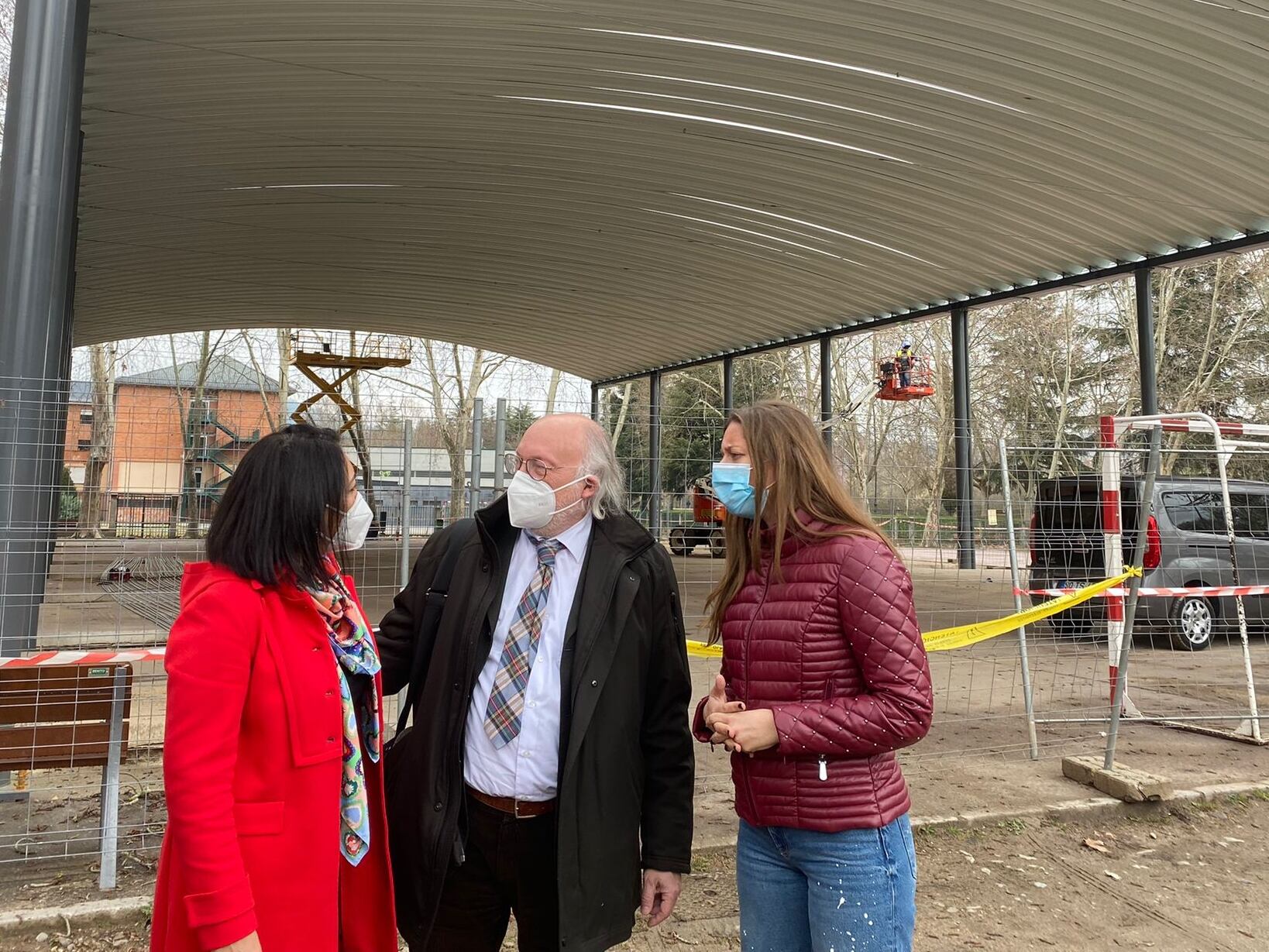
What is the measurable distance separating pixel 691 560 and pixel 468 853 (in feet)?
14.3

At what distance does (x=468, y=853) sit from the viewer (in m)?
2.05

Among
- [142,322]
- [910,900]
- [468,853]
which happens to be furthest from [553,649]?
[142,322]

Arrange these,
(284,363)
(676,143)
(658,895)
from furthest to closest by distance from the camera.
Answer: (284,363) < (676,143) < (658,895)

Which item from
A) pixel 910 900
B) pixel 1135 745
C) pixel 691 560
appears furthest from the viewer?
pixel 691 560

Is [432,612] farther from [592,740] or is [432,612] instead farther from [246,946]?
[246,946]

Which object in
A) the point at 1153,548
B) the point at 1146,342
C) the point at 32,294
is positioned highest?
the point at 1146,342

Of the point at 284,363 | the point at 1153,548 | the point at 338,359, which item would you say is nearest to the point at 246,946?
the point at 1153,548

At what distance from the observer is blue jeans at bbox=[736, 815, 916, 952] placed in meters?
1.77

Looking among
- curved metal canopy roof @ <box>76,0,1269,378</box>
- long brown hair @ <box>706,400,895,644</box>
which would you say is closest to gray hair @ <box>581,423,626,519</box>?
long brown hair @ <box>706,400,895,644</box>

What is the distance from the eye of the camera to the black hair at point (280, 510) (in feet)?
5.53

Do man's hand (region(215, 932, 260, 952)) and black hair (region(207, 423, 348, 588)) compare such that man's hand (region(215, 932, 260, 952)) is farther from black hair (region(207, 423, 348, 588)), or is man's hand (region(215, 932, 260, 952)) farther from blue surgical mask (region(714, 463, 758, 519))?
blue surgical mask (region(714, 463, 758, 519))

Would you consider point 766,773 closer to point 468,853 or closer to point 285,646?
point 468,853

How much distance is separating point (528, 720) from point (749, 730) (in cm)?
56

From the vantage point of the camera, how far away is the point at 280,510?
1.73 m
